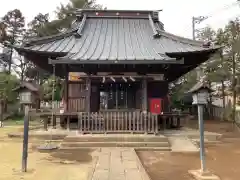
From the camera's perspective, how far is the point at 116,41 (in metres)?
14.7

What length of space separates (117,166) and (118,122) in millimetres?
4490

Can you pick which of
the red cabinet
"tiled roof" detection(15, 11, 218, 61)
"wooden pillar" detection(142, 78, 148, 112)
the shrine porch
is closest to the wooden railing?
the shrine porch

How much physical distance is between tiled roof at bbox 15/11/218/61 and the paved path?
464 cm

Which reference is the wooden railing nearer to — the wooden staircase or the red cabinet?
the wooden staircase

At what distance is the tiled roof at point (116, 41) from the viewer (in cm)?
1245

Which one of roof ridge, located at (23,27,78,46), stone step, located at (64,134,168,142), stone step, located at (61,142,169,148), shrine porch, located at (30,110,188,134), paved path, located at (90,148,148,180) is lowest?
paved path, located at (90,148,148,180)

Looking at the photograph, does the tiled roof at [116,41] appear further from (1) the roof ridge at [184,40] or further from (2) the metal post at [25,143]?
(2) the metal post at [25,143]

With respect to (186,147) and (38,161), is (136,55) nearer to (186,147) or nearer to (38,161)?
(186,147)

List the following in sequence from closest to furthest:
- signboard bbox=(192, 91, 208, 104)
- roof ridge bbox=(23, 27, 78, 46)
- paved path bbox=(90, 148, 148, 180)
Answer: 1. paved path bbox=(90, 148, 148, 180)
2. signboard bbox=(192, 91, 208, 104)
3. roof ridge bbox=(23, 27, 78, 46)

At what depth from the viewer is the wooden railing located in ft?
36.5

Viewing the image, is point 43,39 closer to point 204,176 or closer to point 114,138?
point 114,138

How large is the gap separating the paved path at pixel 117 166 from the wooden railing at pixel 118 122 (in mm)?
2151

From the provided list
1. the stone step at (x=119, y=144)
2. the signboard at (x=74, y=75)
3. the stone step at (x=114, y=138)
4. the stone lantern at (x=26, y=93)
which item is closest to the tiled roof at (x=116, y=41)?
the signboard at (x=74, y=75)

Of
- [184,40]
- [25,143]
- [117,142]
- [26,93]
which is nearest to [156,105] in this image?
[117,142]
